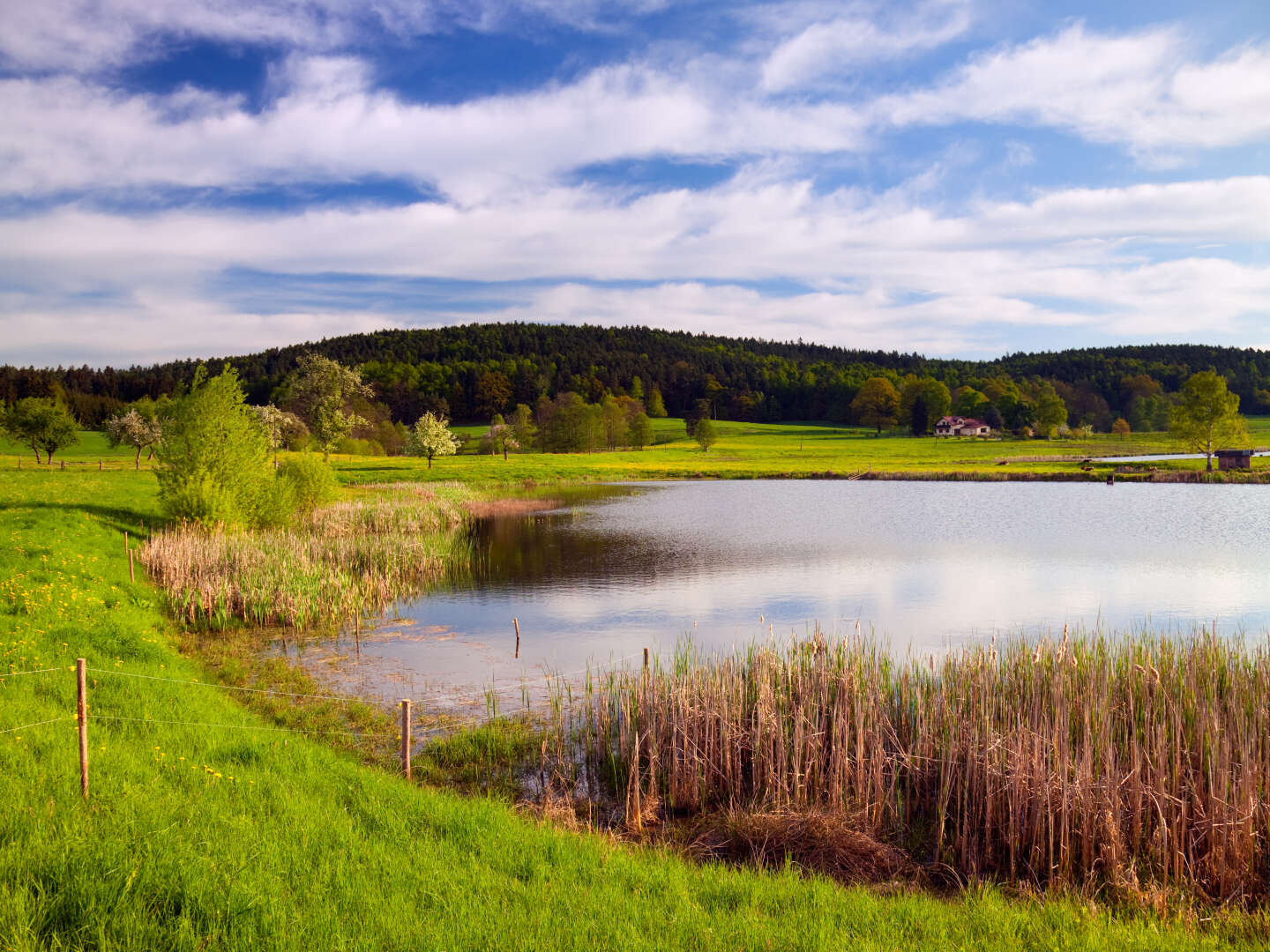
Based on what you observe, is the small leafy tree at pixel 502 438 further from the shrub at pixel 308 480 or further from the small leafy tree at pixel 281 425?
the shrub at pixel 308 480

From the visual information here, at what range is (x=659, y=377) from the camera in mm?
181625

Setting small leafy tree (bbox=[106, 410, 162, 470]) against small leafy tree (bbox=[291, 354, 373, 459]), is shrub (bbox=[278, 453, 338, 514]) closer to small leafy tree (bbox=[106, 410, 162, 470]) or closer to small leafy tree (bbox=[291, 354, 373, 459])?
small leafy tree (bbox=[291, 354, 373, 459])

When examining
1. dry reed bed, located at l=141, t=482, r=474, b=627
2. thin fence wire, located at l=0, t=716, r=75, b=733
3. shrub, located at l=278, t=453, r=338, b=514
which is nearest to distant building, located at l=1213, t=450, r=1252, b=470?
dry reed bed, located at l=141, t=482, r=474, b=627

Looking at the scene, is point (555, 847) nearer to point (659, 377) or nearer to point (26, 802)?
point (26, 802)

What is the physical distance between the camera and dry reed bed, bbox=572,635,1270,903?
26.5 ft

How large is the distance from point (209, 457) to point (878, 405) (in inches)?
5268

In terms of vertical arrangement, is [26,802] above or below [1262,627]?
above

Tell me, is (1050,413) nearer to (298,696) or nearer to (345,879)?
(298,696)

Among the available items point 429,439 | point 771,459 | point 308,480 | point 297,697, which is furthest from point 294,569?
point 771,459

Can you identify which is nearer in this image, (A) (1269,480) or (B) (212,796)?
(B) (212,796)

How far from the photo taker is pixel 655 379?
180750mm

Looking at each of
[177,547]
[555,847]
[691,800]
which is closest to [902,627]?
[691,800]

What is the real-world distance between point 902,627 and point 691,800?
36.6 ft

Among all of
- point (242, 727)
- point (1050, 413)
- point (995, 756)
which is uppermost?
point (1050, 413)
